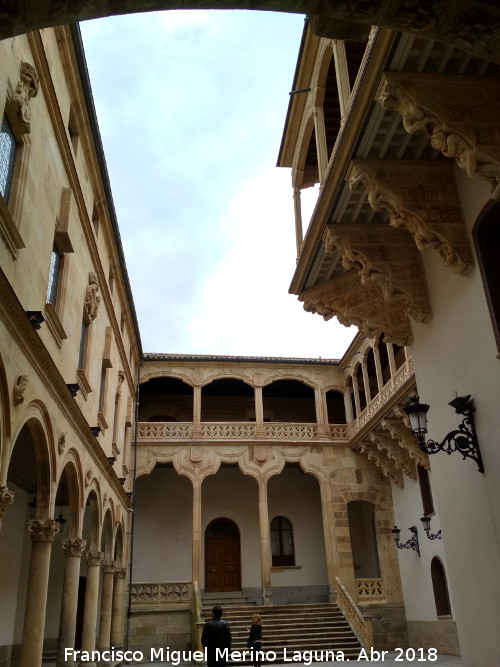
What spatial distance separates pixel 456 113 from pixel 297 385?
71.2ft

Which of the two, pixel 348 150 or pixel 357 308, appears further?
pixel 357 308

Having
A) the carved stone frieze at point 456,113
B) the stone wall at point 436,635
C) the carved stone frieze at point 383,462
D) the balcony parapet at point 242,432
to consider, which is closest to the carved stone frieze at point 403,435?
the carved stone frieze at point 383,462

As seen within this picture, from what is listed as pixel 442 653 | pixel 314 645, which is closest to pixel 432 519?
pixel 442 653

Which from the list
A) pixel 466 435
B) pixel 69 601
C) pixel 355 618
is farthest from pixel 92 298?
pixel 355 618

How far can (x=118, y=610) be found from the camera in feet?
62.8

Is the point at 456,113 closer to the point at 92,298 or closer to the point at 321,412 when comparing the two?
the point at 92,298

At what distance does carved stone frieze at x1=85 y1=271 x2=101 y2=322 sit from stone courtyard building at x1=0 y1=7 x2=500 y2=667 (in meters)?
0.08

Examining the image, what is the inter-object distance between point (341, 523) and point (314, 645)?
5.46 meters

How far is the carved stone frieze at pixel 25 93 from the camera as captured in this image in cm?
820

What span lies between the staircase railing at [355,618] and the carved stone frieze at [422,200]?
49.0ft

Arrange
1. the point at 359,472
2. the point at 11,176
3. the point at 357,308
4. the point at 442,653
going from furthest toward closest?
the point at 359,472, the point at 442,653, the point at 357,308, the point at 11,176

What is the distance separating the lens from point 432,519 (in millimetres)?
18766

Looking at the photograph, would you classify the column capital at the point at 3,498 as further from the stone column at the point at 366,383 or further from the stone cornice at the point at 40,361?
the stone column at the point at 366,383

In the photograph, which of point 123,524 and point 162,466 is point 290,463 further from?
point 123,524
